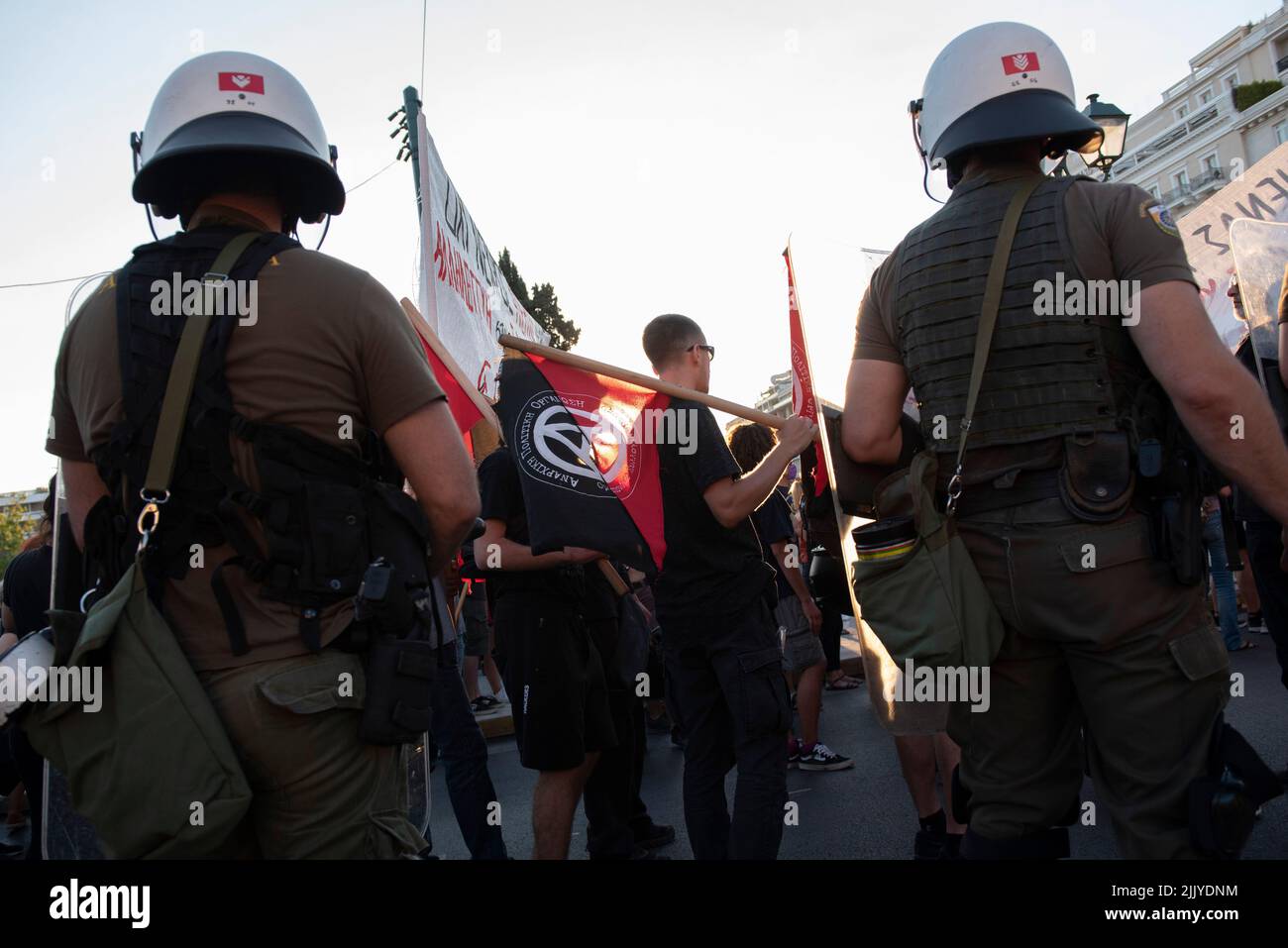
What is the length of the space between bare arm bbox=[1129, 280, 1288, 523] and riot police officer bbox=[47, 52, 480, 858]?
1511 millimetres

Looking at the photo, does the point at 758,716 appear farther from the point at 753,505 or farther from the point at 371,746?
the point at 371,746

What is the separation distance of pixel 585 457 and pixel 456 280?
348 cm

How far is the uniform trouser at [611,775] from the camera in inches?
160

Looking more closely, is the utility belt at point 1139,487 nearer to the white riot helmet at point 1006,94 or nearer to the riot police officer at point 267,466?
the white riot helmet at point 1006,94

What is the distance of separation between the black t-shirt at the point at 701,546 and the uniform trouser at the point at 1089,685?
1284mm

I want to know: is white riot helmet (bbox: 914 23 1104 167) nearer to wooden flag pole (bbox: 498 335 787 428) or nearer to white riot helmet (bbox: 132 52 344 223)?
wooden flag pole (bbox: 498 335 787 428)

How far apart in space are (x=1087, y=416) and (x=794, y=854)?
2.75 metres

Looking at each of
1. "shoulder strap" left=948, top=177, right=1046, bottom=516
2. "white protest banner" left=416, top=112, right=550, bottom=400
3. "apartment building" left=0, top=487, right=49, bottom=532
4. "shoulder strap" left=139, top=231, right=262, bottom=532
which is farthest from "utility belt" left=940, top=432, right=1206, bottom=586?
"apartment building" left=0, top=487, right=49, bottom=532

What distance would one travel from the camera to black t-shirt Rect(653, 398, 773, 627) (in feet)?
11.3

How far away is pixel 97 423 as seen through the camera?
1.90 meters

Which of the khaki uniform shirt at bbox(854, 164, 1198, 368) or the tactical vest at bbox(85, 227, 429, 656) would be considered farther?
the khaki uniform shirt at bbox(854, 164, 1198, 368)

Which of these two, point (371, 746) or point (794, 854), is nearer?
point (371, 746)

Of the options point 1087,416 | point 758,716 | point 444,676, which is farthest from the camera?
point 444,676
